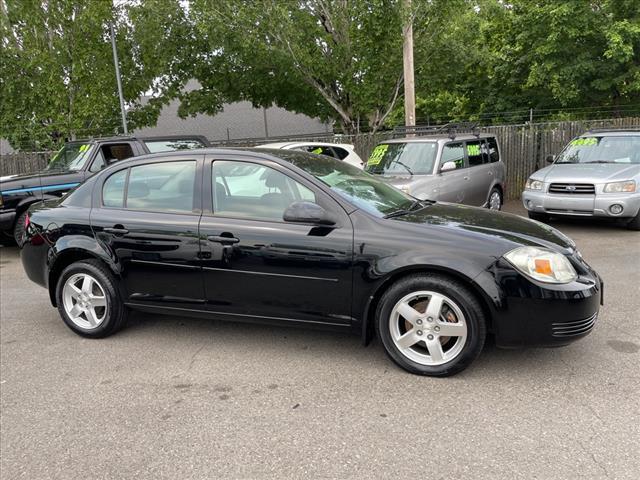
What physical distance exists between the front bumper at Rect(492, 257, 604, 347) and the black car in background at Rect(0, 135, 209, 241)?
657cm

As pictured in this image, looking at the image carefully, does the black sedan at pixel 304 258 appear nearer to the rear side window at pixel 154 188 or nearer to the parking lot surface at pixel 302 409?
the rear side window at pixel 154 188

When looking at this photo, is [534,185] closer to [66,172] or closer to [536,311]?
[536,311]

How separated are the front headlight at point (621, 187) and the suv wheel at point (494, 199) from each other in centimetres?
223

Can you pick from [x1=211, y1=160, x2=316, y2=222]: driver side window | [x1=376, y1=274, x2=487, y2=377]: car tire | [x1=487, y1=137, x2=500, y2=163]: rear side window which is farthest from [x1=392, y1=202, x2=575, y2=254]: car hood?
[x1=487, y1=137, x2=500, y2=163]: rear side window

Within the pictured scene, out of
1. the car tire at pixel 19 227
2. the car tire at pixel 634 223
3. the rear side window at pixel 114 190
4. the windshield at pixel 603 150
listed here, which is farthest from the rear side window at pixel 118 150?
the car tire at pixel 634 223

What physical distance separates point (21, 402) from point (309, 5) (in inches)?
454

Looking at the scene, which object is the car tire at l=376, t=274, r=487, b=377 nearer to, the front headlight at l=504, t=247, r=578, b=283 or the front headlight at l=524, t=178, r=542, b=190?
the front headlight at l=504, t=247, r=578, b=283

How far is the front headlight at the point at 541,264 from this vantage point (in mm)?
3488

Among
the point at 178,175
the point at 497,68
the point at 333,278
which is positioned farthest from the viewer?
the point at 497,68

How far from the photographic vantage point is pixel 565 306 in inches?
136

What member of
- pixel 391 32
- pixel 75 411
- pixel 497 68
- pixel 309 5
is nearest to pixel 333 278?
pixel 75 411

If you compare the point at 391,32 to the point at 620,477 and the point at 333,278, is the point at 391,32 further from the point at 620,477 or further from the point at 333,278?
the point at 620,477

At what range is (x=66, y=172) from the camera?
8.80 meters

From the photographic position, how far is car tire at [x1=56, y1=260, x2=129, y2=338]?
454 cm
